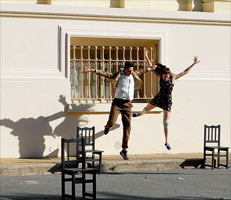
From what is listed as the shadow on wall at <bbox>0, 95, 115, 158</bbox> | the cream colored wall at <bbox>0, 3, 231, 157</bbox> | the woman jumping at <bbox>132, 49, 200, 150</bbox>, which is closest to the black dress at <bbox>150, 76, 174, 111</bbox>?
the woman jumping at <bbox>132, 49, 200, 150</bbox>

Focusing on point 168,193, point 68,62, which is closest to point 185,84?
point 68,62

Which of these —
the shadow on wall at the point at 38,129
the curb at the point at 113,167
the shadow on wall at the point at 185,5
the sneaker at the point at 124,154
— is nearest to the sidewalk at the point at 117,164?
the curb at the point at 113,167

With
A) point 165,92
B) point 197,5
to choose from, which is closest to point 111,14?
point 165,92

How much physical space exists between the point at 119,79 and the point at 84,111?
4.06 feet

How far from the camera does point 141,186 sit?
12.1 m

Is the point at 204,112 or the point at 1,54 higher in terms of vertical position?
the point at 1,54

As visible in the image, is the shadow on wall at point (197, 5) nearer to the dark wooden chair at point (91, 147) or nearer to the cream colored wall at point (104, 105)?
the cream colored wall at point (104, 105)

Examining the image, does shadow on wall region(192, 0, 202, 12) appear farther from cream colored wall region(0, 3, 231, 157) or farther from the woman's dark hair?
the woman's dark hair

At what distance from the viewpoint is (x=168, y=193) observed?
11305mm

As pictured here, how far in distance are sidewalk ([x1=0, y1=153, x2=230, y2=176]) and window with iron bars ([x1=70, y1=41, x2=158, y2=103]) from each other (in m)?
1.68

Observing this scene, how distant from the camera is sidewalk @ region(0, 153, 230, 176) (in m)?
13.9

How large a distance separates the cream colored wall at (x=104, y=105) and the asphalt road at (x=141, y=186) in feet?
6.50

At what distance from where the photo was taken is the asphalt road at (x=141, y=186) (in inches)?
433

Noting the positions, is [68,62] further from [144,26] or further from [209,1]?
[209,1]
